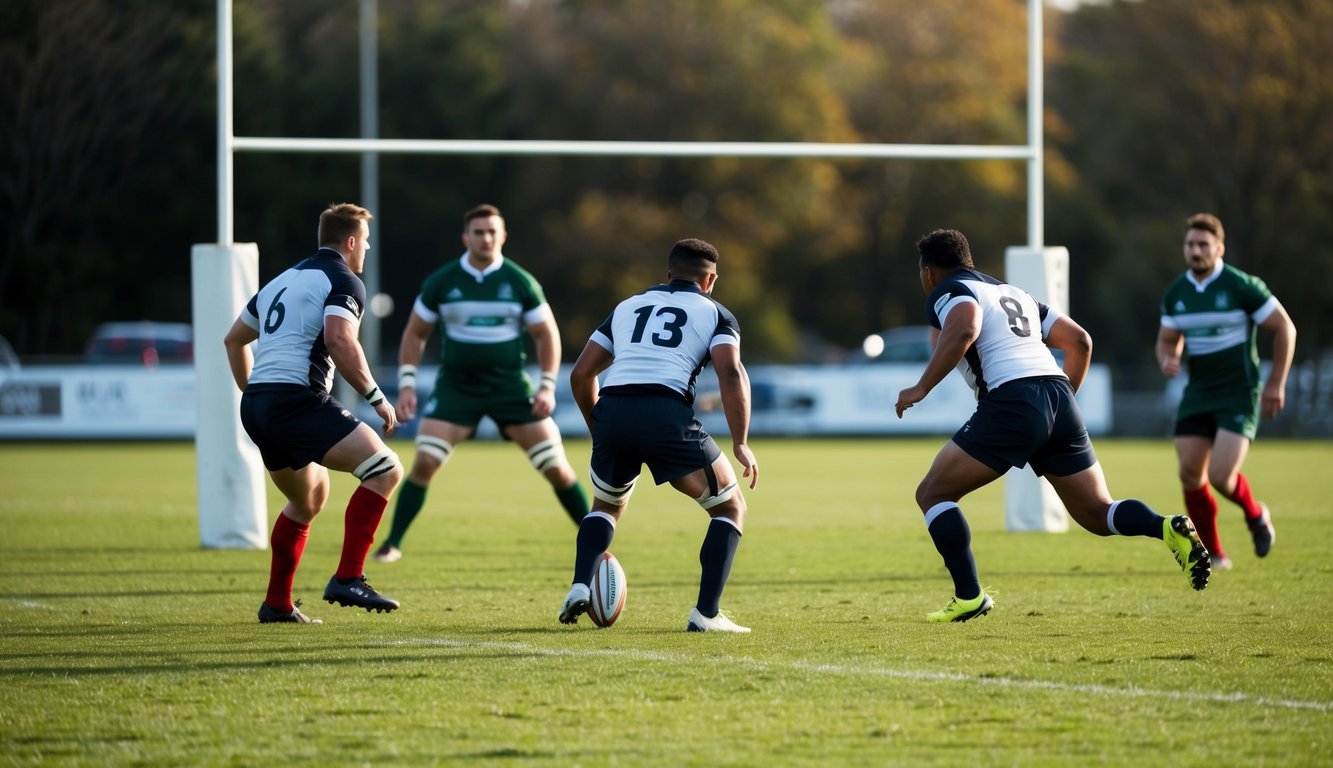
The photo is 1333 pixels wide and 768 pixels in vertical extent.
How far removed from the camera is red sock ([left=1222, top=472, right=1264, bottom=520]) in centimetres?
1095

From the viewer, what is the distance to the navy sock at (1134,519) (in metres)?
7.99

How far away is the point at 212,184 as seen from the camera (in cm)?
4303

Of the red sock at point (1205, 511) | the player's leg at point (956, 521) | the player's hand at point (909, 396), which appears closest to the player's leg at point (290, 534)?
the player's hand at point (909, 396)

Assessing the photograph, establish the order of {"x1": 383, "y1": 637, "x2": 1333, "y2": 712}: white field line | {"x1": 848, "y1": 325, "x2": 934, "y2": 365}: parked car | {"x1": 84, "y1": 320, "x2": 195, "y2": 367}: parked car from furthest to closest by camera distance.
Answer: {"x1": 848, "y1": 325, "x2": 934, "y2": 365}: parked car
{"x1": 84, "y1": 320, "x2": 195, "y2": 367}: parked car
{"x1": 383, "y1": 637, "x2": 1333, "y2": 712}: white field line

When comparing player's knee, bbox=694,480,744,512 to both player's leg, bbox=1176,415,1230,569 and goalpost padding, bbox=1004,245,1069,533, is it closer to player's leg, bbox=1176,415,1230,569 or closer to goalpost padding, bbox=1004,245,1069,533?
player's leg, bbox=1176,415,1230,569

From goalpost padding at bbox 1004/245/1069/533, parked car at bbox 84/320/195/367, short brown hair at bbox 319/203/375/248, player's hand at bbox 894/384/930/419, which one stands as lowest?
parked car at bbox 84/320/195/367

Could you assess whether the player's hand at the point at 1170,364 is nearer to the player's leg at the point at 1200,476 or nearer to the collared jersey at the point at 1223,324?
the collared jersey at the point at 1223,324

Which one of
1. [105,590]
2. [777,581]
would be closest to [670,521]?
[777,581]

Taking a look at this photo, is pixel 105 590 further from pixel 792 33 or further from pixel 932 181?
pixel 932 181

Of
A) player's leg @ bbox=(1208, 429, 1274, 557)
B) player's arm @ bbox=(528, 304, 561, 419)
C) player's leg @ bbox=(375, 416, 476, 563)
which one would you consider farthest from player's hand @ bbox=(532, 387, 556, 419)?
player's leg @ bbox=(1208, 429, 1274, 557)

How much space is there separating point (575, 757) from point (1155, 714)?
198cm

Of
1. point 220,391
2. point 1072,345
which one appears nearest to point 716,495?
point 1072,345

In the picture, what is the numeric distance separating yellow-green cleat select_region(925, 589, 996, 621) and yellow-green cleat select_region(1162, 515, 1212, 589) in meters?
0.86

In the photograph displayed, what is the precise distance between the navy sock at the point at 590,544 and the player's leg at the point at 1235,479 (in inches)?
183
